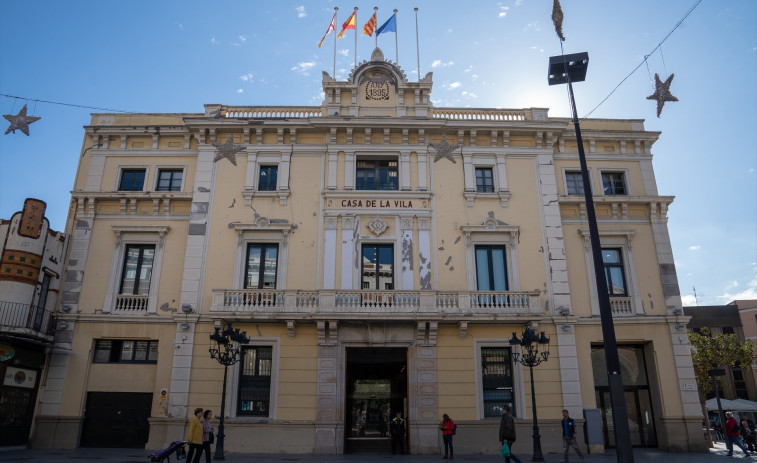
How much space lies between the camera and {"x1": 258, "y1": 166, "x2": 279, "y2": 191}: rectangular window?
21953 millimetres

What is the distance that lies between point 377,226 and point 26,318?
43.8 ft

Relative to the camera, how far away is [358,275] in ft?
66.9

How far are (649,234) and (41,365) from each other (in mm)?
24971

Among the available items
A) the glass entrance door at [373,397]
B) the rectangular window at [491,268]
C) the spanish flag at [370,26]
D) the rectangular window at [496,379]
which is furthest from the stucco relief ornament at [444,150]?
the glass entrance door at [373,397]

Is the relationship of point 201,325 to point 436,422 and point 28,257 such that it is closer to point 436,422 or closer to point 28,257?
point 28,257

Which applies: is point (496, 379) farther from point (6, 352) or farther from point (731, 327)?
point (731, 327)

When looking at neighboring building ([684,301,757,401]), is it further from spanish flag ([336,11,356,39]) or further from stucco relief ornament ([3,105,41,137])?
stucco relief ornament ([3,105,41,137])

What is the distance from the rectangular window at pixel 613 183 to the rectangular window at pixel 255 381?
1601cm

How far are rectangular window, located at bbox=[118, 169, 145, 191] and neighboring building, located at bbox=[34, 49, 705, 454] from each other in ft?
0.29

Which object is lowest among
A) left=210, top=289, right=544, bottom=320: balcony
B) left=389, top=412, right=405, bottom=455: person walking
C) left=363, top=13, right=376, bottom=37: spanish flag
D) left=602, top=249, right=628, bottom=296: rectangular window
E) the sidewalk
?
the sidewalk

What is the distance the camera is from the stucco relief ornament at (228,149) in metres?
22.0

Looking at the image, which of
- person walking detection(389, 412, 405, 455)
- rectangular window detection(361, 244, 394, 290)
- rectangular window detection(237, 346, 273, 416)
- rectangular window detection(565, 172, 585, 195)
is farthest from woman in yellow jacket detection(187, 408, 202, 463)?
rectangular window detection(565, 172, 585, 195)

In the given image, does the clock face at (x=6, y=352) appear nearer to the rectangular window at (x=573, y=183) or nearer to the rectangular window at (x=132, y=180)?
the rectangular window at (x=132, y=180)

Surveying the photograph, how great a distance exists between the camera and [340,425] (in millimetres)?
18438
